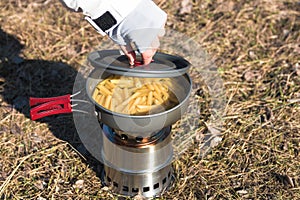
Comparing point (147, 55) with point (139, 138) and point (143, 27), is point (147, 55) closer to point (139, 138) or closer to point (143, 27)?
point (143, 27)

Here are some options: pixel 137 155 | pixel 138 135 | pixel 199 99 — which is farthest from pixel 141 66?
pixel 199 99

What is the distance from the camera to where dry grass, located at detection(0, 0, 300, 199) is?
367 centimetres

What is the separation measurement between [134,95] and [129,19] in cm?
49

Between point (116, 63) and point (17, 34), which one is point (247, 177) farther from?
point (17, 34)

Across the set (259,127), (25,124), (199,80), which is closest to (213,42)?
(199,80)

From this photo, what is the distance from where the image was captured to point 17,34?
16.6ft

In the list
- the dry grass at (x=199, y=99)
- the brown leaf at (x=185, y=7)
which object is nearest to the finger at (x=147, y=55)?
the dry grass at (x=199, y=99)

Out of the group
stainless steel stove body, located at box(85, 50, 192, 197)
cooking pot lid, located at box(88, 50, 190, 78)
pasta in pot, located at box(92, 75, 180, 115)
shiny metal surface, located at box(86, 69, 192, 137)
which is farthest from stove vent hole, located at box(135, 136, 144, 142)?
cooking pot lid, located at box(88, 50, 190, 78)

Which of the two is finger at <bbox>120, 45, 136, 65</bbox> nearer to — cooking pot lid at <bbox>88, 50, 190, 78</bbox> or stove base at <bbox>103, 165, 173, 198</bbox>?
cooking pot lid at <bbox>88, 50, 190, 78</bbox>

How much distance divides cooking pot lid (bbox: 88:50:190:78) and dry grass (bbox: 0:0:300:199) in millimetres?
941

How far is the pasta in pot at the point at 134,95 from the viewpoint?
3.09 meters

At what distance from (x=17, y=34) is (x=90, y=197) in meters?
2.22

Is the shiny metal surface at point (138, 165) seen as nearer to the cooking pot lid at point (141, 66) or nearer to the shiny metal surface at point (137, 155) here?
the shiny metal surface at point (137, 155)

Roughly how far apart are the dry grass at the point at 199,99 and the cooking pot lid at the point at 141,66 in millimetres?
941
